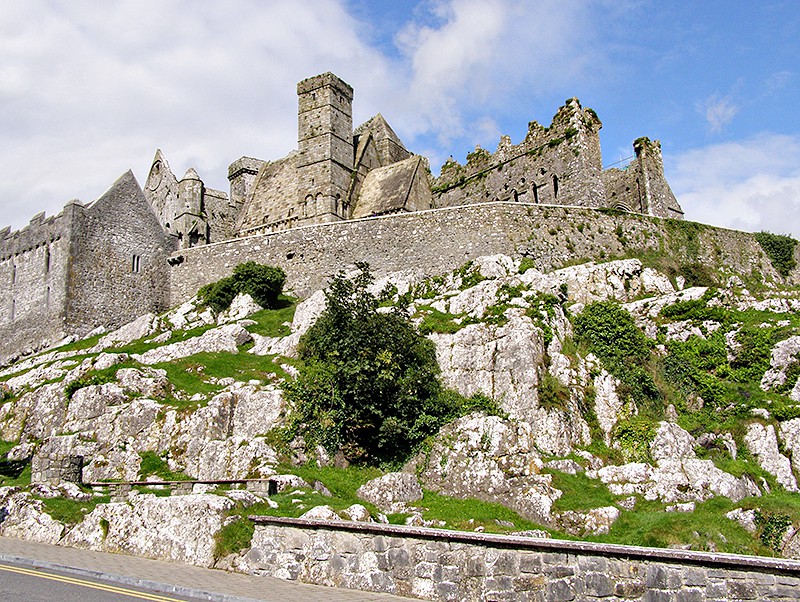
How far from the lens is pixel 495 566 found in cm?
977

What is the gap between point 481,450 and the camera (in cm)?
1873

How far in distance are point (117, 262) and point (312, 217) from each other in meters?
9.56

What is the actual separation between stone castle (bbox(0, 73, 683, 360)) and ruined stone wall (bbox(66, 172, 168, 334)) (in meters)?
0.06

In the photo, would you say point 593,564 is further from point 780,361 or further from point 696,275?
point 696,275

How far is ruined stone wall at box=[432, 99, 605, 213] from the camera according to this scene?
34.7 metres

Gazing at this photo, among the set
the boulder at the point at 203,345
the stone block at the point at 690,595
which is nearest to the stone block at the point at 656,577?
Answer: the stone block at the point at 690,595

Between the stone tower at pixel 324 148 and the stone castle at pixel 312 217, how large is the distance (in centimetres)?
7

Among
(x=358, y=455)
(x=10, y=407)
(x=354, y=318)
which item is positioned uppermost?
(x=354, y=318)

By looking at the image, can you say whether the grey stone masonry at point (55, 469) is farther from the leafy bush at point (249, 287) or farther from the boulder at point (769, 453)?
the boulder at point (769, 453)

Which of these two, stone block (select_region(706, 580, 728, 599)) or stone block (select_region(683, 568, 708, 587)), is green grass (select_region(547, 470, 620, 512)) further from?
stone block (select_region(706, 580, 728, 599))

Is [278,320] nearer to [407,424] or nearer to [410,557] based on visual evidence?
[407,424]

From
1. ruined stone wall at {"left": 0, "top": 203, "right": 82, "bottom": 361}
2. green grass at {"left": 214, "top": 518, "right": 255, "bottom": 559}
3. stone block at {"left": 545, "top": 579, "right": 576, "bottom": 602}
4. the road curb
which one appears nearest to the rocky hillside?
green grass at {"left": 214, "top": 518, "right": 255, "bottom": 559}

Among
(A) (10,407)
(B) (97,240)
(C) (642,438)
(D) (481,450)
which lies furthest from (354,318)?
(B) (97,240)

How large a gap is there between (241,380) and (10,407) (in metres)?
8.05
